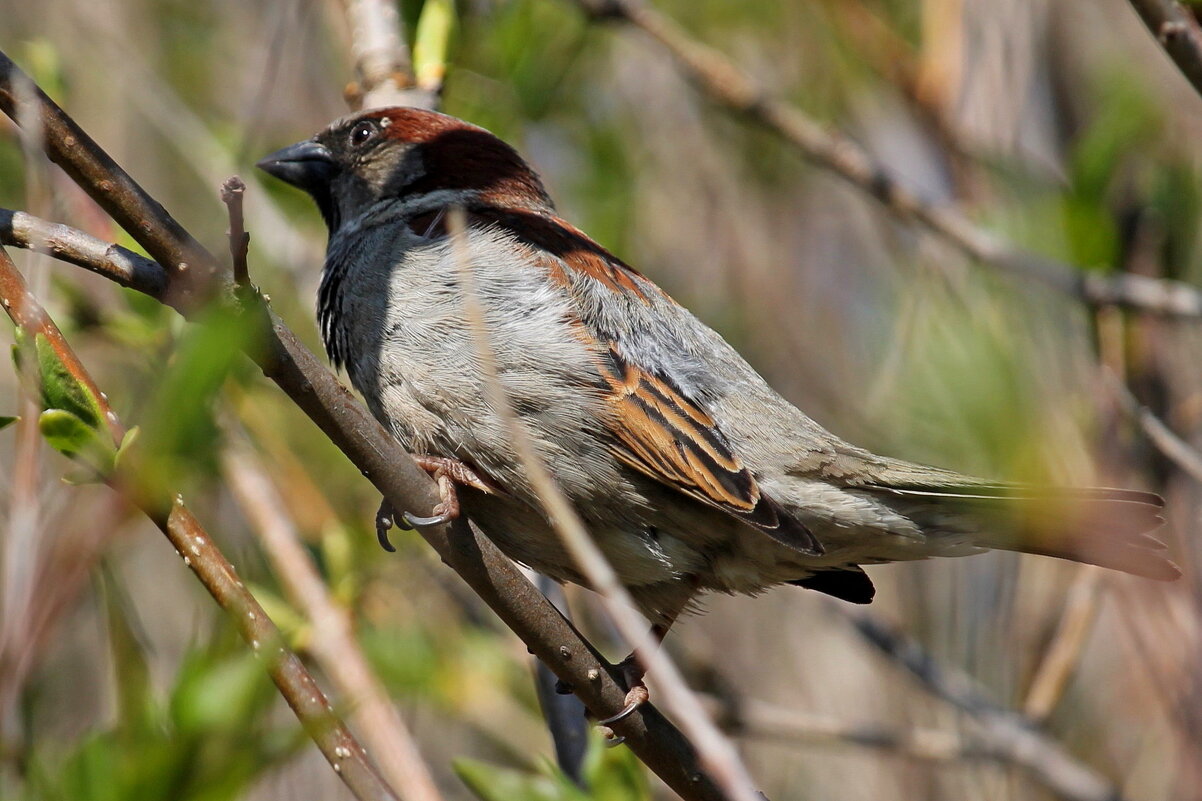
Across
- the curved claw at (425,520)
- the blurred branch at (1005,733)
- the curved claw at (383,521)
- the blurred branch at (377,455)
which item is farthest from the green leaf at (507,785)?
the blurred branch at (1005,733)

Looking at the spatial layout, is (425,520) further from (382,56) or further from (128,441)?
(382,56)

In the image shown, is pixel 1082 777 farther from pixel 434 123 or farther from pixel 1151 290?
pixel 434 123

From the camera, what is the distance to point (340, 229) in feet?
12.0

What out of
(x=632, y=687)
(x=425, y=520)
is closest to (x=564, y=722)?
(x=632, y=687)

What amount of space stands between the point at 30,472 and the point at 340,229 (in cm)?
208

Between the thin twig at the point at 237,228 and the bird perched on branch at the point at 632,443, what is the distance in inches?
32.3

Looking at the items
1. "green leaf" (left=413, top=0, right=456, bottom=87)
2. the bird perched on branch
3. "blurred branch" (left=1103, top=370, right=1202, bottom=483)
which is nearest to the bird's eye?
"green leaf" (left=413, top=0, right=456, bottom=87)

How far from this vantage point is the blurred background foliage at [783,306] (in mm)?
3129

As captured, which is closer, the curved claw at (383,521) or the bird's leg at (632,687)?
the bird's leg at (632,687)

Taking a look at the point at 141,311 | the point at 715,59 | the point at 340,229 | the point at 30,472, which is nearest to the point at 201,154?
the point at 340,229

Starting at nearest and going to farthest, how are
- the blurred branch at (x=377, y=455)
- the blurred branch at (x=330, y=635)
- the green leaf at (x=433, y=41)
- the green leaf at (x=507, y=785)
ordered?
the blurred branch at (x=377, y=455) < the green leaf at (x=507, y=785) < the blurred branch at (x=330, y=635) < the green leaf at (x=433, y=41)

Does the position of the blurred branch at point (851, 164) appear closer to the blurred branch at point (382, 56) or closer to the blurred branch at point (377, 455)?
the blurred branch at point (382, 56)

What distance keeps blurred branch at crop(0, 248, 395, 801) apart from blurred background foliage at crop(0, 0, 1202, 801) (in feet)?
1.14

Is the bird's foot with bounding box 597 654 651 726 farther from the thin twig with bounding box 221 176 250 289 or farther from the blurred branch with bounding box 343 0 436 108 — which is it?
the blurred branch with bounding box 343 0 436 108
